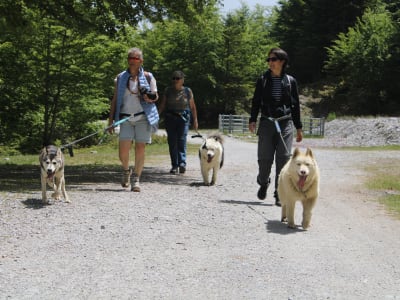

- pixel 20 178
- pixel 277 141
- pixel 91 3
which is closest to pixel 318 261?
pixel 277 141

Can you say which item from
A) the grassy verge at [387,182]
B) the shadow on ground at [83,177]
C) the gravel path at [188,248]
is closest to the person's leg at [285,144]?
the gravel path at [188,248]

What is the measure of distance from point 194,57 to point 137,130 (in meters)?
43.2

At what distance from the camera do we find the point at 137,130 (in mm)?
9234

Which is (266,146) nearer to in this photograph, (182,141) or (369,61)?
(182,141)

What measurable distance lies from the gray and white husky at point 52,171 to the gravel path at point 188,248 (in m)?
0.31

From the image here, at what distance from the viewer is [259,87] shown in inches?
328

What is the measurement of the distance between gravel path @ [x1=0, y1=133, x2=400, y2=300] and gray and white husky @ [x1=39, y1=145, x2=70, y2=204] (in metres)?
0.31

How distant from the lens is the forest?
13539 millimetres

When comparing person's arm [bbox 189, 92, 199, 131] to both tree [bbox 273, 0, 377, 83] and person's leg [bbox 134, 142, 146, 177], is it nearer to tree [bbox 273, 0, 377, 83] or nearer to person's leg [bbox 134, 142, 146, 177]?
person's leg [bbox 134, 142, 146, 177]

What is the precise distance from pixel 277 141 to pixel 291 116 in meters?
0.43

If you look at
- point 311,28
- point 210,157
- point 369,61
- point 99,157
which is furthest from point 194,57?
point 210,157

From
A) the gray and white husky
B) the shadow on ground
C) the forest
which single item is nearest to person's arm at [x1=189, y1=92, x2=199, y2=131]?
the shadow on ground

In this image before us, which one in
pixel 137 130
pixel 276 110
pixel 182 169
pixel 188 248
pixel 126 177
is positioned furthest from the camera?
pixel 182 169

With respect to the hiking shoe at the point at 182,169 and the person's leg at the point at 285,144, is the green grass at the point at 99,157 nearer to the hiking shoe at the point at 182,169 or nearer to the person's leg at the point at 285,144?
the hiking shoe at the point at 182,169
